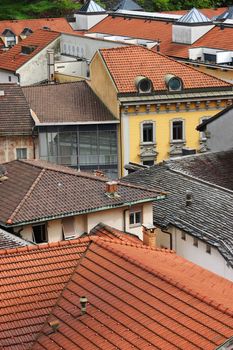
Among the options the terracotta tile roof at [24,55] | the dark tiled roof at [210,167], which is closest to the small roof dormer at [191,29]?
the terracotta tile roof at [24,55]

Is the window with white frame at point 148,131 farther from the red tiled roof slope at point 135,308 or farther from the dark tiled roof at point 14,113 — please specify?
the red tiled roof slope at point 135,308

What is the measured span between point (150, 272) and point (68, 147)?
118 ft

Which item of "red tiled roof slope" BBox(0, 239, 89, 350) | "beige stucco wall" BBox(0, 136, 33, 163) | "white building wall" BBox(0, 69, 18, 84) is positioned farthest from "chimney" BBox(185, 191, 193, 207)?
"white building wall" BBox(0, 69, 18, 84)

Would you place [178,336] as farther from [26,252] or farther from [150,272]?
[26,252]

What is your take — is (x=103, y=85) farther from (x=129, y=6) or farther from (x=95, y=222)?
(x=129, y=6)

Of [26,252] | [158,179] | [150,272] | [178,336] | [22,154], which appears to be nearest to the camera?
[178,336]

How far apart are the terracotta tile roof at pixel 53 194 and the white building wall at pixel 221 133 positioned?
470 inches

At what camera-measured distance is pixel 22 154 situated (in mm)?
59219

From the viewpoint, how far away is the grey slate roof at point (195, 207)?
117 ft

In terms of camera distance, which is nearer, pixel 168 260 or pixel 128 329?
pixel 128 329

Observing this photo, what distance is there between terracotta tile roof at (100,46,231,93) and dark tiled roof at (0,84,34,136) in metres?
5.63

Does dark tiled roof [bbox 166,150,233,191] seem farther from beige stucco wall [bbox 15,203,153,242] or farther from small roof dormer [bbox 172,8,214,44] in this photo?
small roof dormer [bbox 172,8,214,44]

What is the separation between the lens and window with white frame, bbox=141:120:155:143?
59.5 m

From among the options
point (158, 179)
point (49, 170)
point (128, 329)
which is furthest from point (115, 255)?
point (158, 179)
